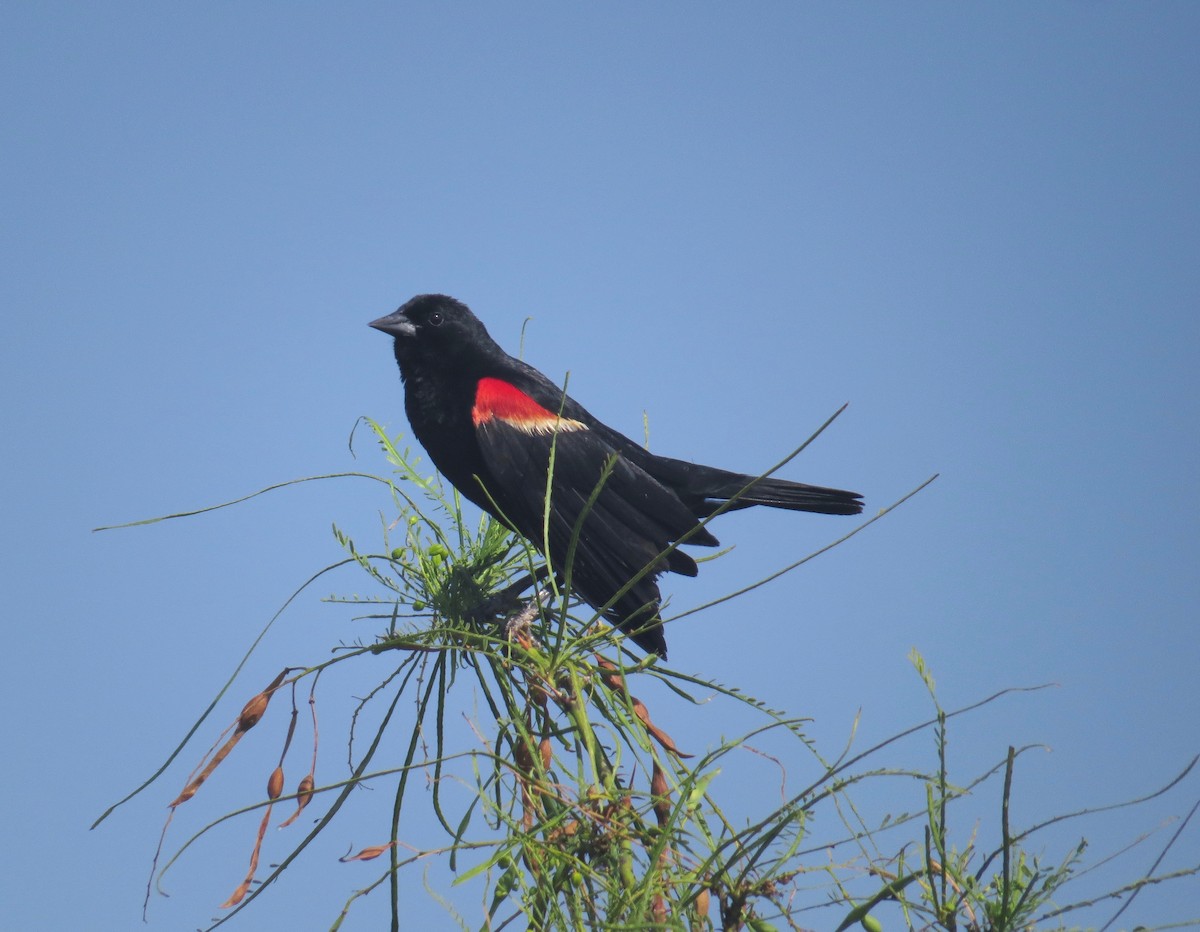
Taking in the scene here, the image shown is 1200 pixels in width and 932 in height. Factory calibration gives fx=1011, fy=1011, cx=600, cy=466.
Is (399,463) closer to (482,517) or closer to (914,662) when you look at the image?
(482,517)

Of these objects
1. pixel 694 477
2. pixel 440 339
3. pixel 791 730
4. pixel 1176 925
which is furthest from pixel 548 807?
pixel 440 339

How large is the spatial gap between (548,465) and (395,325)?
1.29 metres

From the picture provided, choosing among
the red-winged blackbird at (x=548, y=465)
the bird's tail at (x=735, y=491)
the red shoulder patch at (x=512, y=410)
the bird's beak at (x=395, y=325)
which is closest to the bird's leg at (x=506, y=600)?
the red-winged blackbird at (x=548, y=465)

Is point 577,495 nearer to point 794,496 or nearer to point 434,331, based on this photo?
point 794,496

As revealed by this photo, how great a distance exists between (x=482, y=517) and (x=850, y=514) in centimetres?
197

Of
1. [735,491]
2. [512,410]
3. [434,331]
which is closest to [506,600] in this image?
[512,410]

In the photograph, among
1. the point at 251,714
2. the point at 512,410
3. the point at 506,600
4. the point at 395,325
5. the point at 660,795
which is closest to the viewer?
the point at 660,795

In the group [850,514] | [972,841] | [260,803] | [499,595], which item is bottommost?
[972,841]

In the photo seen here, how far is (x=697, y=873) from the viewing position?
156 cm

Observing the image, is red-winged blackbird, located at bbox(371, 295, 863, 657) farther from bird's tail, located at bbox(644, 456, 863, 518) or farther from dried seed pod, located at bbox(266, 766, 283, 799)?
dried seed pod, located at bbox(266, 766, 283, 799)

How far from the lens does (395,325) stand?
4.54 meters

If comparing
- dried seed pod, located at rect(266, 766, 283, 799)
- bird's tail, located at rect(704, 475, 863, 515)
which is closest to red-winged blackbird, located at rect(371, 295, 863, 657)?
bird's tail, located at rect(704, 475, 863, 515)

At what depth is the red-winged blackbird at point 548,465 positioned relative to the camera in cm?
356

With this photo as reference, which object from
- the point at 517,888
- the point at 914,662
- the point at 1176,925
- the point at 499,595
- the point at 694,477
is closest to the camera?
the point at 1176,925
